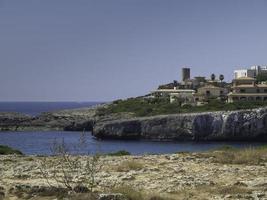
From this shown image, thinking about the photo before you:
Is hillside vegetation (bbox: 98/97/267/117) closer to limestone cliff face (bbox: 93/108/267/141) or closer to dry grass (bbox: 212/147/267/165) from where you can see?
limestone cliff face (bbox: 93/108/267/141)

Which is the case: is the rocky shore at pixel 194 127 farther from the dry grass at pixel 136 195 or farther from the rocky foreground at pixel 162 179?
the dry grass at pixel 136 195

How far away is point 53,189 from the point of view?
16438 millimetres

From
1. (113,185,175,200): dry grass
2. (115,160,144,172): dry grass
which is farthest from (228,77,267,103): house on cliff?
(113,185,175,200): dry grass

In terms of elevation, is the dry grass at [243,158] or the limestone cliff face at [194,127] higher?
the dry grass at [243,158]

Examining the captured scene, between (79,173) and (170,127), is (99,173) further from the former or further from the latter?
(170,127)

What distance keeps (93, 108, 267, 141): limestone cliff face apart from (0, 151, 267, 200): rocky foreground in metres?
82.9

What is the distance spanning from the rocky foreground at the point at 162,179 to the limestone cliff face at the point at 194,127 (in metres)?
82.9

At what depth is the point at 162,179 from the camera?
19.4 meters

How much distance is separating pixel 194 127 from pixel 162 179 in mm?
92429

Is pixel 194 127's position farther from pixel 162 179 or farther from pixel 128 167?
pixel 162 179

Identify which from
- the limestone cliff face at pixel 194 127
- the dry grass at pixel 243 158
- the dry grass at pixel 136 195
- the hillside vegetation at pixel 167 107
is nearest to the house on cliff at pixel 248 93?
the hillside vegetation at pixel 167 107

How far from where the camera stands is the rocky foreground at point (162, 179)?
53.7 ft

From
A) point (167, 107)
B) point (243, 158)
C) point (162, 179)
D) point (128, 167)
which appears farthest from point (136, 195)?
point (167, 107)

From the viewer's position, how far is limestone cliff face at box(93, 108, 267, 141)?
107750 mm
